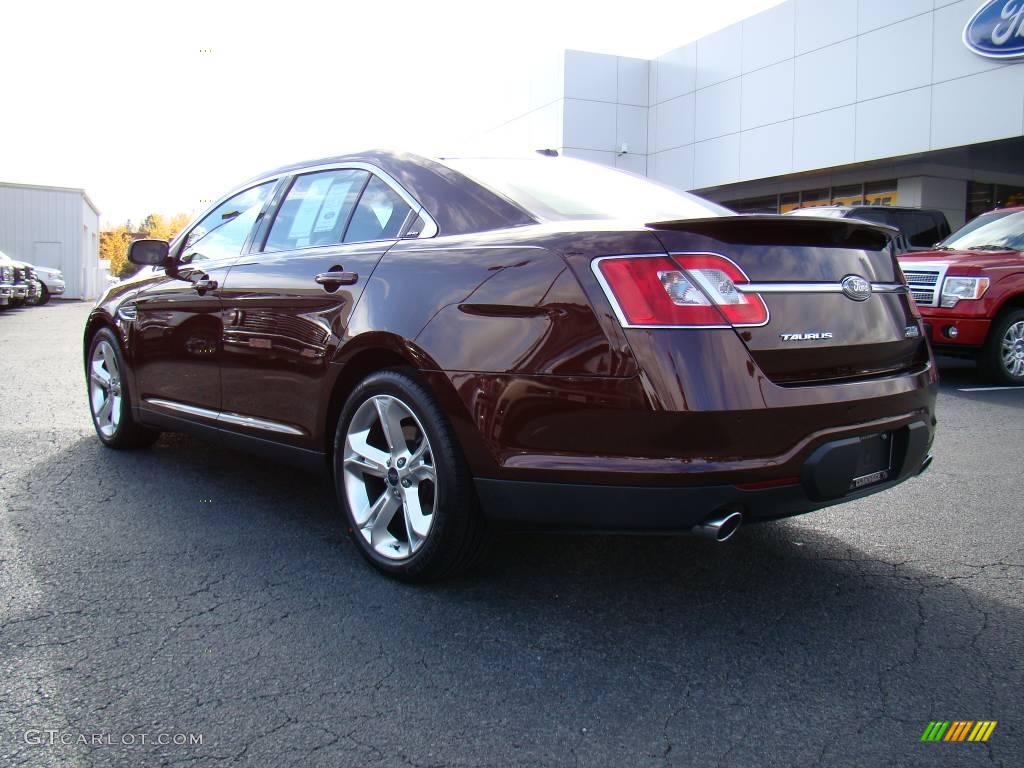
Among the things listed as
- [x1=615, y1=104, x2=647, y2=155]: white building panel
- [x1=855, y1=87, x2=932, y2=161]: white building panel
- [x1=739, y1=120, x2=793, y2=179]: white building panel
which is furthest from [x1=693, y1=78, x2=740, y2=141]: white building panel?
[x1=855, y1=87, x2=932, y2=161]: white building panel

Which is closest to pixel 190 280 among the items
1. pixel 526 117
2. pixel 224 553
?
pixel 224 553

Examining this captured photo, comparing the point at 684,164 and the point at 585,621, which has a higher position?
the point at 684,164

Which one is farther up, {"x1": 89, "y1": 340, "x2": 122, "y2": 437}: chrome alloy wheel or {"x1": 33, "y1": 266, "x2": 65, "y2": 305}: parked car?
{"x1": 33, "y1": 266, "x2": 65, "y2": 305}: parked car

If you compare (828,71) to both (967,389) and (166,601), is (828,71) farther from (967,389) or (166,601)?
(166,601)

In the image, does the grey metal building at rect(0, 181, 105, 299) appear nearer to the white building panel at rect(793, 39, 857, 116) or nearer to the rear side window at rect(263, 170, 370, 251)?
the white building panel at rect(793, 39, 857, 116)

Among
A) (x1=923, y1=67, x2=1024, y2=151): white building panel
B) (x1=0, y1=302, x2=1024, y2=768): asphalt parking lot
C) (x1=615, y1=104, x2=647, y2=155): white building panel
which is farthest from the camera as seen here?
(x1=615, y1=104, x2=647, y2=155): white building panel

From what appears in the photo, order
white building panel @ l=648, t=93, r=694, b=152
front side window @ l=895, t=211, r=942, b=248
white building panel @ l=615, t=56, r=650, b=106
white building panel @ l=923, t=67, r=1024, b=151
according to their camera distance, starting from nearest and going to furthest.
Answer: front side window @ l=895, t=211, r=942, b=248
white building panel @ l=923, t=67, r=1024, b=151
white building panel @ l=648, t=93, r=694, b=152
white building panel @ l=615, t=56, r=650, b=106

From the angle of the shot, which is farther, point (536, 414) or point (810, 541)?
point (810, 541)

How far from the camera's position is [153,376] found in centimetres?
478

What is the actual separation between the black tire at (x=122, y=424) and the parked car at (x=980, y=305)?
6.92 meters

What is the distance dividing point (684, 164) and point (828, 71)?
20.9 feet

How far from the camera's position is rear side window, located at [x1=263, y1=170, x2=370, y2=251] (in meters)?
3.75

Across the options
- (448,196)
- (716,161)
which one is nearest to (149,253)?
(448,196)

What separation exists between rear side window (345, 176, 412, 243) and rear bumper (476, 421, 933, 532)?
1.15 metres
